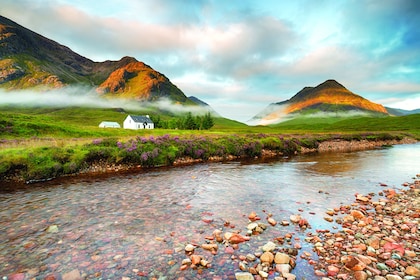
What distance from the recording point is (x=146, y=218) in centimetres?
1137

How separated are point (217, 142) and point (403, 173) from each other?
80.9 ft

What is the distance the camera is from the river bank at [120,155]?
789 inches

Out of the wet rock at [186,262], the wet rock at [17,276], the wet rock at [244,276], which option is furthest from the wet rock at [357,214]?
the wet rock at [17,276]

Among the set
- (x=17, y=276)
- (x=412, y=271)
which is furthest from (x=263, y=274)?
(x=17, y=276)

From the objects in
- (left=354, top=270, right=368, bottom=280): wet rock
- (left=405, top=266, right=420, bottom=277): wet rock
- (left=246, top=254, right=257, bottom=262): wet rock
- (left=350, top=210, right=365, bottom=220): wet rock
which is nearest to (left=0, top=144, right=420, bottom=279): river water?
(left=246, top=254, right=257, bottom=262): wet rock

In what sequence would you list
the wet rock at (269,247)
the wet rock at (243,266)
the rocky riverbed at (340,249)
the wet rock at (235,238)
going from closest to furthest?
the rocky riverbed at (340,249) → the wet rock at (243,266) → the wet rock at (269,247) → the wet rock at (235,238)

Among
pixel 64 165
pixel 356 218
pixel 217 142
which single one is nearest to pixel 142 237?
pixel 356 218

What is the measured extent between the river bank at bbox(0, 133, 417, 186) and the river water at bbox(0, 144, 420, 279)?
2752 millimetres

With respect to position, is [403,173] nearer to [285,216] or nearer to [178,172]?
[285,216]

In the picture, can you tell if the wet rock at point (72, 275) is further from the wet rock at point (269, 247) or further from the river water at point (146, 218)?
the wet rock at point (269, 247)

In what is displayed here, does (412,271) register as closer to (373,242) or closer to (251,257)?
(373,242)

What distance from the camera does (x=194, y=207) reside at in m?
13.1

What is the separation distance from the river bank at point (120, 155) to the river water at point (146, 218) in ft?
9.03

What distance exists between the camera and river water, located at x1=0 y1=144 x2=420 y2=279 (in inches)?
288
